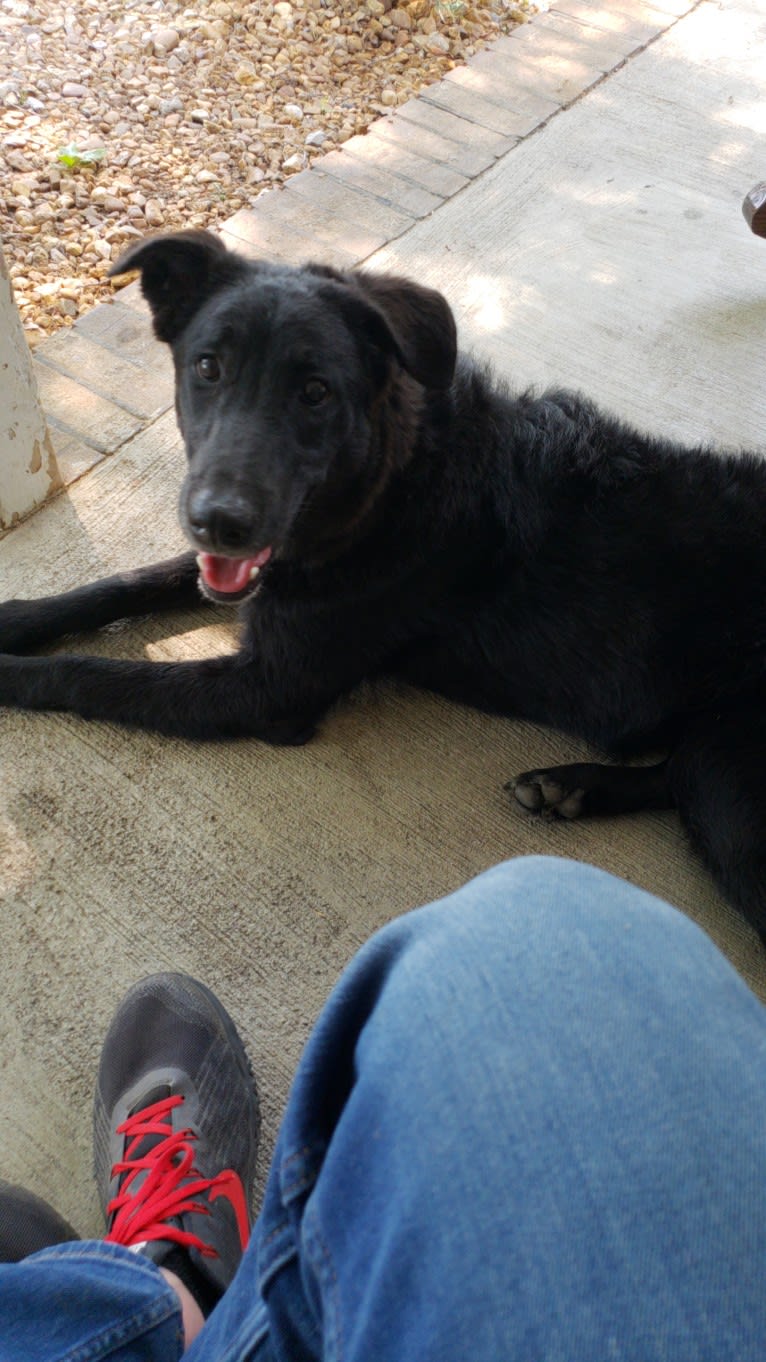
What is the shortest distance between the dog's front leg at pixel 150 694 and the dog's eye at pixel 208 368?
0.59 m

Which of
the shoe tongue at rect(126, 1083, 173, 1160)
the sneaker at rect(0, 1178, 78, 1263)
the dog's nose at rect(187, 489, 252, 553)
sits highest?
the dog's nose at rect(187, 489, 252, 553)

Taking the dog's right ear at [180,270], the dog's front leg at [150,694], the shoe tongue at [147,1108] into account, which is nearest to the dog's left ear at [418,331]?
the dog's right ear at [180,270]

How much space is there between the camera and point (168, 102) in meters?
4.01

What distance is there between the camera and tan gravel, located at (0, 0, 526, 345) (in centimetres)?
350

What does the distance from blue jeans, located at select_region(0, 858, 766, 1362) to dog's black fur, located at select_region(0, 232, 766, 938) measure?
1154 millimetres

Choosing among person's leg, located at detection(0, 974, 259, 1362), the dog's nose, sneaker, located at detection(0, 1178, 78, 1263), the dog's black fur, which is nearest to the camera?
person's leg, located at detection(0, 974, 259, 1362)

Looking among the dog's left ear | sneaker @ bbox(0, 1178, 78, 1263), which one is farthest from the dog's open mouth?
sneaker @ bbox(0, 1178, 78, 1263)

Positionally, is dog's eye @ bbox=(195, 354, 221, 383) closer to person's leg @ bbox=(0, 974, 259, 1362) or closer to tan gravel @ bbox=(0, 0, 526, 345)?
person's leg @ bbox=(0, 974, 259, 1362)

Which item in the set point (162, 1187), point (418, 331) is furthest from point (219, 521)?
point (162, 1187)

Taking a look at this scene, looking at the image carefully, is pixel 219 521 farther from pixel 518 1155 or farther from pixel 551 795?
pixel 518 1155

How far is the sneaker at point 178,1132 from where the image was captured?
4.71 feet

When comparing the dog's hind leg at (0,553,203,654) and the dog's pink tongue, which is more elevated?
the dog's pink tongue

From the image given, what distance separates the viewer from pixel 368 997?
0.87 m

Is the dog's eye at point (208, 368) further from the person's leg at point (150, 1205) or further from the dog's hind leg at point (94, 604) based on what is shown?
the person's leg at point (150, 1205)
